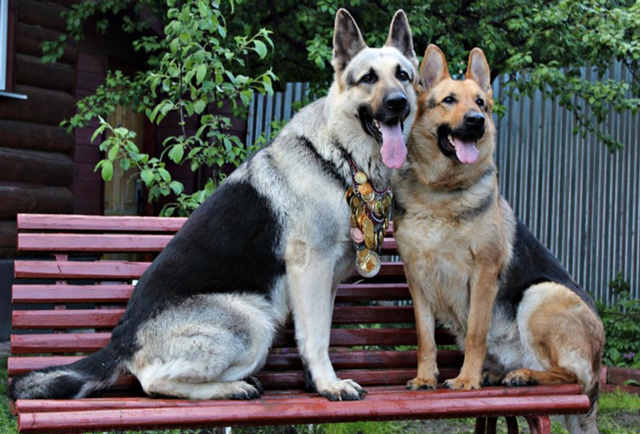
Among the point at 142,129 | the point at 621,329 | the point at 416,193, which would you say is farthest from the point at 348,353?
the point at 142,129

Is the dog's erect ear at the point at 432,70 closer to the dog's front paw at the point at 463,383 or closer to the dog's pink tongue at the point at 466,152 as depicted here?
the dog's pink tongue at the point at 466,152

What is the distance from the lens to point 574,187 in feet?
26.8

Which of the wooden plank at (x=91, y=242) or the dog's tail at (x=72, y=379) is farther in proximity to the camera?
the wooden plank at (x=91, y=242)

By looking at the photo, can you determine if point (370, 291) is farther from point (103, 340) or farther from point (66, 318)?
point (66, 318)

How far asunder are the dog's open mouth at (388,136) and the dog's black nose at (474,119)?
0.29 m

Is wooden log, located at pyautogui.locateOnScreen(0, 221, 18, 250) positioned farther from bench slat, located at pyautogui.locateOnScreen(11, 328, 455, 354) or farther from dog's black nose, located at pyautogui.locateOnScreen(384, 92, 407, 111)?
dog's black nose, located at pyautogui.locateOnScreen(384, 92, 407, 111)

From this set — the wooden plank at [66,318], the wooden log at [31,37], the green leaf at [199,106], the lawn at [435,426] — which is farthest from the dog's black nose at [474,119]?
the wooden log at [31,37]

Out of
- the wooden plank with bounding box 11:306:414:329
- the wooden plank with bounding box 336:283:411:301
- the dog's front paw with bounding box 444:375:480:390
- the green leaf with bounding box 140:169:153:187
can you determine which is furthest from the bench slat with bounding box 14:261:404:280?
the dog's front paw with bounding box 444:375:480:390

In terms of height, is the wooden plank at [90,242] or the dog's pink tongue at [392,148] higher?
the dog's pink tongue at [392,148]

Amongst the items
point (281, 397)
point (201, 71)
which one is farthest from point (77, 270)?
point (201, 71)

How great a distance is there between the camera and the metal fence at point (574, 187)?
315 inches

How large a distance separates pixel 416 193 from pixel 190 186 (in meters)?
6.24

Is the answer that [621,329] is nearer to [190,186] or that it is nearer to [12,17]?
[190,186]

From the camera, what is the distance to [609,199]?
26.5 ft
